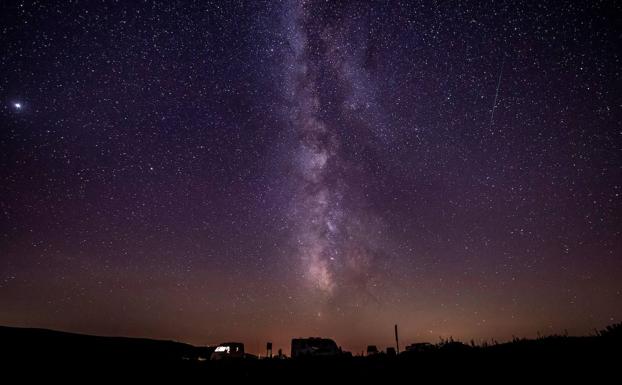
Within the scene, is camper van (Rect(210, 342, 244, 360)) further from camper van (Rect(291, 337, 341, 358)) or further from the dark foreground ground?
the dark foreground ground

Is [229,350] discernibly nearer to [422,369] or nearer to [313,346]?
[313,346]

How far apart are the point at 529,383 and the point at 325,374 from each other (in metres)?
5.21

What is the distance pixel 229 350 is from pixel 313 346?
598cm

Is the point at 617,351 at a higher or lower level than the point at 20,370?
higher

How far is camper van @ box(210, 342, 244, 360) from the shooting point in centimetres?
2412

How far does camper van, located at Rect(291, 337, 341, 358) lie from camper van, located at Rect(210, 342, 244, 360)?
3784 mm

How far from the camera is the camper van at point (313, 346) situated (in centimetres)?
2353

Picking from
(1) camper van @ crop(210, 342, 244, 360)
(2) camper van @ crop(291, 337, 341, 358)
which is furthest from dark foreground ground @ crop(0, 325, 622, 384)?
(1) camper van @ crop(210, 342, 244, 360)

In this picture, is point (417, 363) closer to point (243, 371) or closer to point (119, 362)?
point (243, 371)

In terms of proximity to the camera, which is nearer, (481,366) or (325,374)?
(481,366)

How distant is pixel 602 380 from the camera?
593 cm

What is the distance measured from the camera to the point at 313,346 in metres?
24.7

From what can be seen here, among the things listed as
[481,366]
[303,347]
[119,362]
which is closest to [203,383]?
[119,362]

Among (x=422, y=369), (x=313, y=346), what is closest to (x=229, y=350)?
(x=313, y=346)
